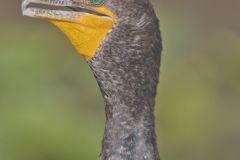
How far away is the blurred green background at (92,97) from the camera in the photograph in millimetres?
7711

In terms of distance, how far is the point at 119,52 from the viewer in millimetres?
Answer: 4051

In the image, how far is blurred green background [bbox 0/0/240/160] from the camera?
7711mm

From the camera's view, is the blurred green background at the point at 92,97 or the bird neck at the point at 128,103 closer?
the bird neck at the point at 128,103

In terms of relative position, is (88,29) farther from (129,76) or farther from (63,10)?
(129,76)

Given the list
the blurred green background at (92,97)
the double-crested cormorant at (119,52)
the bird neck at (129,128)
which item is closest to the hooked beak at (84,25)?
the double-crested cormorant at (119,52)

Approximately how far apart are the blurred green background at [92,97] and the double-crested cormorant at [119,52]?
325cm

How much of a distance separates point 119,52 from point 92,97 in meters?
4.32

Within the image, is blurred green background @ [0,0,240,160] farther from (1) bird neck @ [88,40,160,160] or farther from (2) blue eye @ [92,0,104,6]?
(2) blue eye @ [92,0,104,6]

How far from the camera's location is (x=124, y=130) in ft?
13.5

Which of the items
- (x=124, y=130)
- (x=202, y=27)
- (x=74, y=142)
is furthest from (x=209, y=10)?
(x=124, y=130)

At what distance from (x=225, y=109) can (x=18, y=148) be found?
213cm

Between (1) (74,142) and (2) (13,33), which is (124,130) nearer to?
(1) (74,142)

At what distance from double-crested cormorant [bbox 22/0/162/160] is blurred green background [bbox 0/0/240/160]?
3.25m

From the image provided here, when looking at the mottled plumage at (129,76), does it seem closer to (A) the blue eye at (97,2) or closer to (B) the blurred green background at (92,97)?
(A) the blue eye at (97,2)
